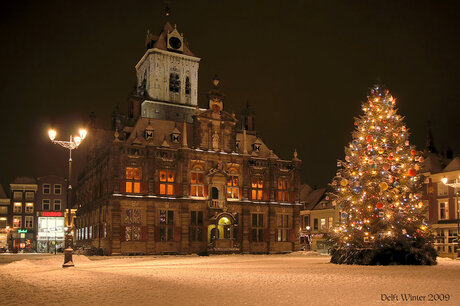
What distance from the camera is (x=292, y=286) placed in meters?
15.9

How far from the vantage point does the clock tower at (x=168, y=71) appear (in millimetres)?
65250

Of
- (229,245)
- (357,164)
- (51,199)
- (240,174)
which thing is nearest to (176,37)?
(240,174)

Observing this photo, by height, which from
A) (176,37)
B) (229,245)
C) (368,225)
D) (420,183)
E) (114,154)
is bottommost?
(229,245)

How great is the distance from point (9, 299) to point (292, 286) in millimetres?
8542

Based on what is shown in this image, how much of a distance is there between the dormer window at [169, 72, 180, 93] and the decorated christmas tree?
41.2m

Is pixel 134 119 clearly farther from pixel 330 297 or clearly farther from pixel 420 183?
pixel 330 297

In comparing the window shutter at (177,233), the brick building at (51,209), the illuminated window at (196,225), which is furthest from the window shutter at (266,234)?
the brick building at (51,209)

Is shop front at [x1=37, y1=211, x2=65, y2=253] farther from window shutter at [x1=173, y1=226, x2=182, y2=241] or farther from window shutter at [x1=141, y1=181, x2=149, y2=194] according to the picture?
window shutter at [x1=173, y1=226, x2=182, y2=241]

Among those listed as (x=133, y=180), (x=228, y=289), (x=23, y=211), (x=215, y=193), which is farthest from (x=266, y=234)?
(x=23, y=211)

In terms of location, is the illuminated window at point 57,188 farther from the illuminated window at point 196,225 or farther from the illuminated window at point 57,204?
the illuminated window at point 196,225

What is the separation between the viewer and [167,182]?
50.3 m

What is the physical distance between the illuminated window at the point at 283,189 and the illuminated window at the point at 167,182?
13085 millimetres

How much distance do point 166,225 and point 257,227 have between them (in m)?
10.7

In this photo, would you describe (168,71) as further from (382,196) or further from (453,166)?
(382,196)
